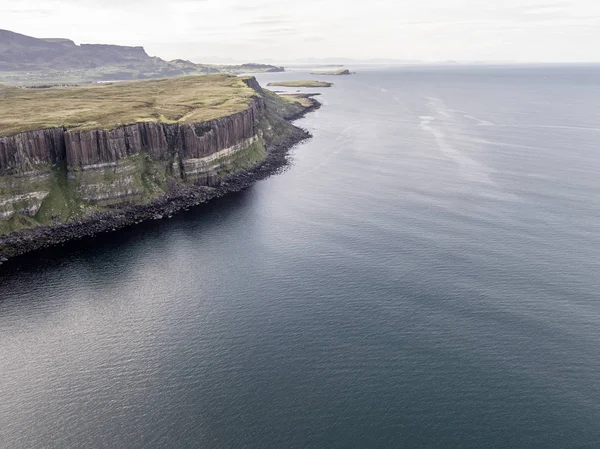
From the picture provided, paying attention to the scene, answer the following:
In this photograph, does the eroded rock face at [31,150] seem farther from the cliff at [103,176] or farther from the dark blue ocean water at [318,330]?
the dark blue ocean water at [318,330]

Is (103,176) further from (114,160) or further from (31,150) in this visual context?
(31,150)

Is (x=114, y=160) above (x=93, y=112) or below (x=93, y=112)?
below

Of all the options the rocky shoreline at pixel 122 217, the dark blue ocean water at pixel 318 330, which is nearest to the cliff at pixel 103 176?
the rocky shoreline at pixel 122 217

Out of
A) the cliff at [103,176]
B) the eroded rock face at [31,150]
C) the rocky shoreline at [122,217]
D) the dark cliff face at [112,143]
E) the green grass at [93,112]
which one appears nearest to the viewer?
the rocky shoreline at [122,217]

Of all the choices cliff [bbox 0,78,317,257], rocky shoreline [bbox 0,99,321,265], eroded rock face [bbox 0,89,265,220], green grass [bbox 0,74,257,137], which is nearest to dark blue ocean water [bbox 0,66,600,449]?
rocky shoreline [bbox 0,99,321,265]

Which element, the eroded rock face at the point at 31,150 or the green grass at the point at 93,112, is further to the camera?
the green grass at the point at 93,112

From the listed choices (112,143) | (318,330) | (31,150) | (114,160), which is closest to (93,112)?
(112,143)

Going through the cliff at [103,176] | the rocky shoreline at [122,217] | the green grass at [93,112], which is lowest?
the rocky shoreline at [122,217]
